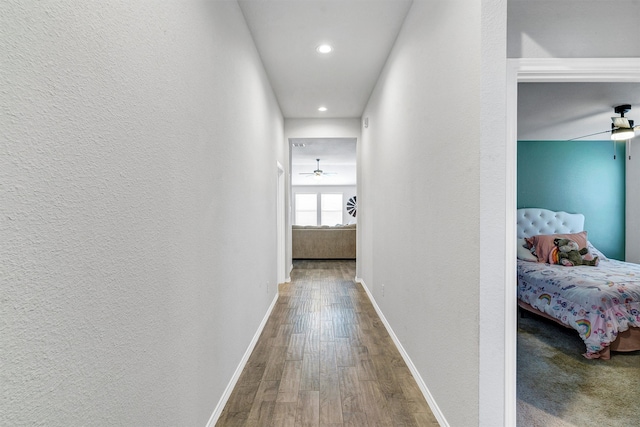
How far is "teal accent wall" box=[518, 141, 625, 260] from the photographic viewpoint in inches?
194

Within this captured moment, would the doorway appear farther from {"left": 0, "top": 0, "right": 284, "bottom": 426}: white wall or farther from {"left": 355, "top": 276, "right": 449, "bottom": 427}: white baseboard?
{"left": 0, "top": 0, "right": 284, "bottom": 426}: white wall

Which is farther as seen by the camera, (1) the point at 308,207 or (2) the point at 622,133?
(1) the point at 308,207

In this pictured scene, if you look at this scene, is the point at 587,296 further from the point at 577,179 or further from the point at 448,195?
the point at 577,179

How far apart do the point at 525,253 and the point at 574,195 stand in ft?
5.20

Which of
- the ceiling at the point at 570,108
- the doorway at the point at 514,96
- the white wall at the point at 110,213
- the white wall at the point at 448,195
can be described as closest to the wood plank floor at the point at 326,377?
the white wall at the point at 448,195

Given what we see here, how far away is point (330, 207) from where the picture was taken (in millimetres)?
14227

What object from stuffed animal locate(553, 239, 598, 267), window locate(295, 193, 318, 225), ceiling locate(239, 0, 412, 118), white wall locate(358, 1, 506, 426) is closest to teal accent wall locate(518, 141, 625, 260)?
stuffed animal locate(553, 239, 598, 267)

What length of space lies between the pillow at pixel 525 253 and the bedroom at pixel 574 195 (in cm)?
76

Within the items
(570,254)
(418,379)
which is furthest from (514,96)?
(570,254)

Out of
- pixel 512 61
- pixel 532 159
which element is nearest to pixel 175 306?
pixel 512 61

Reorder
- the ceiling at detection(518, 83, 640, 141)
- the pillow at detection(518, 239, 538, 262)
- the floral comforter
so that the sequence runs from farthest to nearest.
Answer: the pillow at detection(518, 239, 538, 262)
the ceiling at detection(518, 83, 640, 141)
the floral comforter

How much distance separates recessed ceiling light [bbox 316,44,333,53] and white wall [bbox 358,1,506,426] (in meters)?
0.62

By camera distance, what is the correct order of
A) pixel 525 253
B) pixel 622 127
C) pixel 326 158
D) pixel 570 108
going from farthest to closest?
pixel 326 158 → pixel 525 253 → pixel 570 108 → pixel 622 127

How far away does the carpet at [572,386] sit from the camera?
192 centimetres
